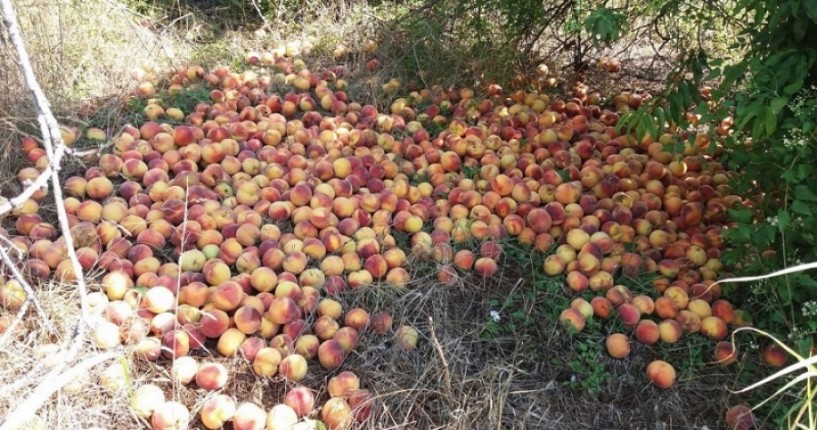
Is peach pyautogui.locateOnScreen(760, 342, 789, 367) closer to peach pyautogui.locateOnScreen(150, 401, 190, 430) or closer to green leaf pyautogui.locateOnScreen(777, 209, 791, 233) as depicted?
green leaf pyautogui.locateOnScreen(777, 209, 791, 233)

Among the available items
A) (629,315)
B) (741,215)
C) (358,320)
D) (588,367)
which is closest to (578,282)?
(629,315)

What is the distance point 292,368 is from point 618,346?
1104mm

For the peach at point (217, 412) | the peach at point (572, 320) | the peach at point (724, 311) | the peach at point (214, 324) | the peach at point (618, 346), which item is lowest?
the peach at point (217, 412)

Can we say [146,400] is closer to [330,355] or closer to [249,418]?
[249,418]

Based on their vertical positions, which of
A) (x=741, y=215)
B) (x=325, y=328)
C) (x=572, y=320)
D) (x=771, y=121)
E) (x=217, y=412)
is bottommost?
(x=217, y=412)

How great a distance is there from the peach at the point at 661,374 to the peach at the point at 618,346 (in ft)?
0.31

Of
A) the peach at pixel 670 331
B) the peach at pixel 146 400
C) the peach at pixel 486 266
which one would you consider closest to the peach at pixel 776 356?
the peach at pixel 670 331

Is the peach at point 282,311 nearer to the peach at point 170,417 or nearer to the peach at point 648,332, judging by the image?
the peach at point 170,417

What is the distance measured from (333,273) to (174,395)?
723 mm

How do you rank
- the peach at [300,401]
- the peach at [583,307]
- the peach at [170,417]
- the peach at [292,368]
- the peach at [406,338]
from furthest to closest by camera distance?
the peach at [583,307] → the peach at [406,338] → the peach at [292,368] → the peach at [300,401] → the peach at [170,417]

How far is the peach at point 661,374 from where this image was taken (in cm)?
220

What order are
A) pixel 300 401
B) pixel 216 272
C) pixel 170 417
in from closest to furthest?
pixel 170 417, pixel 300 401, pixel 216 272

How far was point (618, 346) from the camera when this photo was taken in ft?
7.47

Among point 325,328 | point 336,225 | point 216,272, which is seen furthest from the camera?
point 336,225
